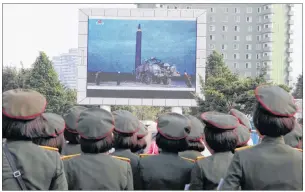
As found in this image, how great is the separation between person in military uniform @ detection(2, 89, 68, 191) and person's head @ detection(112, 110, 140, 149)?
1.29 meters

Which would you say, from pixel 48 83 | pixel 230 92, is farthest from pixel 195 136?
pixel 48 83

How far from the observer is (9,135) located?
2.33 m

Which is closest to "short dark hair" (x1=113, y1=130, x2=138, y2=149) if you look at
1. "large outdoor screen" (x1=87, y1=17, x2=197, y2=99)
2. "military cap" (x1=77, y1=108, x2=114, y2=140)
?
"military cap" (x1=77, y1=108, x2=114, y2=140)

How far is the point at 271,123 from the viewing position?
7.58ft

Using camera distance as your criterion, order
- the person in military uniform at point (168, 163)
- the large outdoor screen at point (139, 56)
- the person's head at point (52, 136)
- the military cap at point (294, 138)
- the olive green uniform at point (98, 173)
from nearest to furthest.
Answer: the olive green uniform at point (98, 173) → the person's head at point (52, 136) → the person in military uniform at point (168, 163) → the military cap at point (294, 138) → the large outdoor screen at point (139, 56)

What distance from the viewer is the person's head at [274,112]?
2301 millimetres

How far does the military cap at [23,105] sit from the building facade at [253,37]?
52.9 meters

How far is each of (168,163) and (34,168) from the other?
1160 mm

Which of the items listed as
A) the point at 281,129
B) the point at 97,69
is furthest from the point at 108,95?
the point at 281,129

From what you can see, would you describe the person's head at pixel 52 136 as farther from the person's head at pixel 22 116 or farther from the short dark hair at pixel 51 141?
the person's head at pixel 22 116

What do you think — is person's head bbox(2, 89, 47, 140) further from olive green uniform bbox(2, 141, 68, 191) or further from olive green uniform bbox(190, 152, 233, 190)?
olive green uniform bbox(190, 152, 233, 190)

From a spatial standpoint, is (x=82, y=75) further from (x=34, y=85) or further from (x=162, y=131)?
(x=162, y=131)

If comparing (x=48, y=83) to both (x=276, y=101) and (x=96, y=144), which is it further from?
(x=276, y=101)

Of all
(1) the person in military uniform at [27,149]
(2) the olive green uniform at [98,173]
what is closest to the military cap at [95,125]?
(2) the olive green uniform at [98,173]
